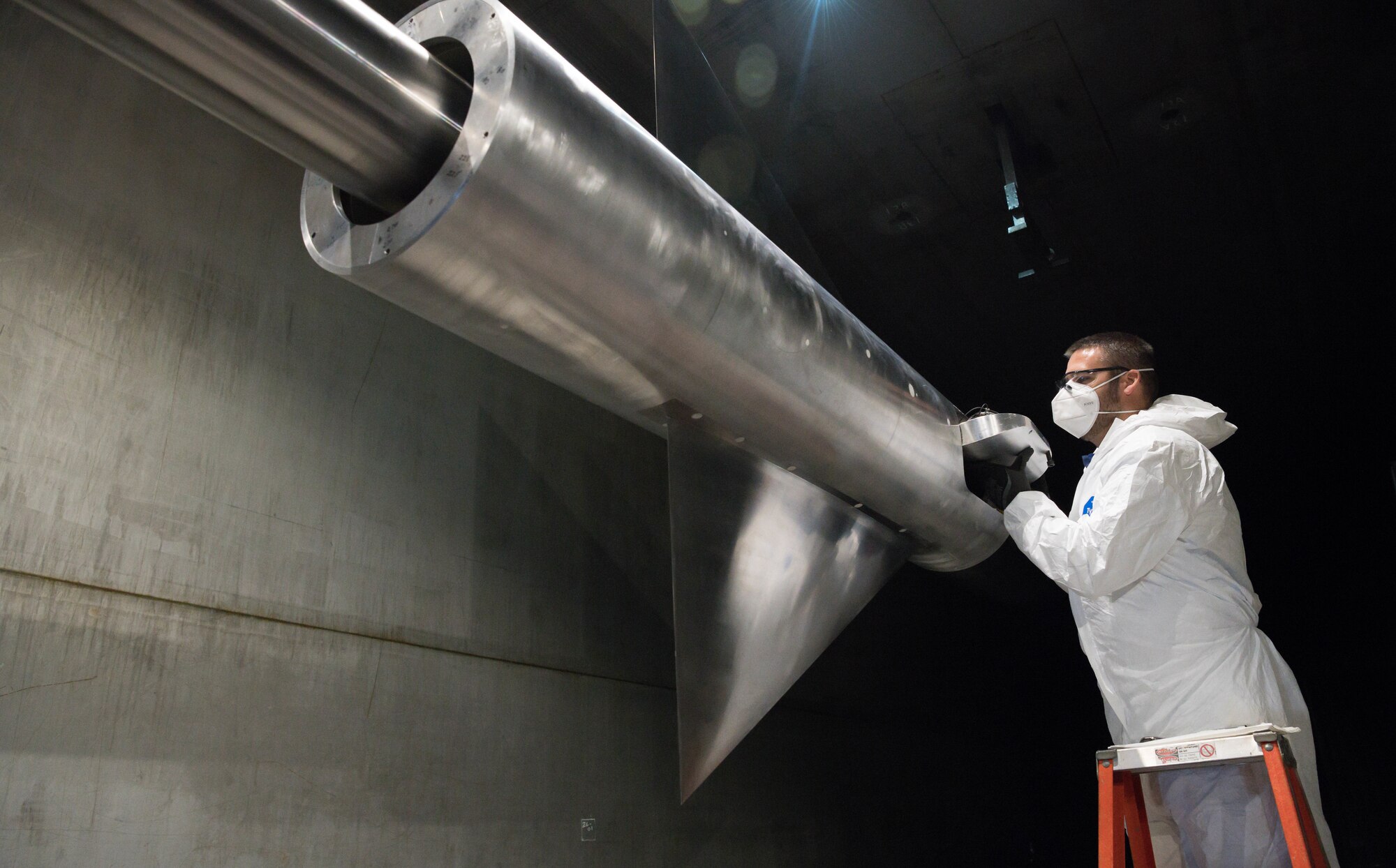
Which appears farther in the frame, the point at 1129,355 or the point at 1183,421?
the point at 1129,355

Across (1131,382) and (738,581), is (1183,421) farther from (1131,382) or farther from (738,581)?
(738,581)

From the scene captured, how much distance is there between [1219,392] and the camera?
5465 mm

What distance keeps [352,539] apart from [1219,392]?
5.08 m

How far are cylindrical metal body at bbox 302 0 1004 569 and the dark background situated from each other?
4.83 ft

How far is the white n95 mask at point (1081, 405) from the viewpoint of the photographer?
7.16 feet

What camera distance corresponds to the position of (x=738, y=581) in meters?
2.02

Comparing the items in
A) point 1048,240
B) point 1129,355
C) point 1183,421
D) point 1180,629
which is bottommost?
point 1180,629

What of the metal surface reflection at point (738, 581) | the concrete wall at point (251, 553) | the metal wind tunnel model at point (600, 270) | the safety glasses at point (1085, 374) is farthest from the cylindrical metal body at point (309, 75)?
the safety glasses at point (1085, 374)

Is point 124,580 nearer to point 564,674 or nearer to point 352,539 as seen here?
point 352,539

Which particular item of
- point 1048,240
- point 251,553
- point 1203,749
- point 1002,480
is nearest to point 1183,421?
point 1002,480

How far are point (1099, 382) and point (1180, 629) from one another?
0.63 m

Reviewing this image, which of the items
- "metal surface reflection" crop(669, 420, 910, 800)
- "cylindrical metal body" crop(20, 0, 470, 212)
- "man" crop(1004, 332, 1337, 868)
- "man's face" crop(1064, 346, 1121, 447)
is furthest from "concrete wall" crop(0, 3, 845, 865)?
"man's face" crop(1064, 346, 1121, 447)

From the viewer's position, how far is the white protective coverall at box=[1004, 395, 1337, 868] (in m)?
1.71

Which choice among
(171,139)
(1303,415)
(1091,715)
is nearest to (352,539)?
(171,139)
